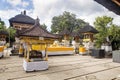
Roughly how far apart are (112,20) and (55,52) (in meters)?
12.7

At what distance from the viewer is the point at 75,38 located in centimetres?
2405

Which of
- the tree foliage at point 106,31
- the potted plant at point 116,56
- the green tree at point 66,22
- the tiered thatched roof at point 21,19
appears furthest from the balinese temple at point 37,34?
the green tree at point 66,22

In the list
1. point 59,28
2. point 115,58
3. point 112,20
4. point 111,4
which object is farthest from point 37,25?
point 59,28

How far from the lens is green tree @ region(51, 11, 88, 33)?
45.2 meters

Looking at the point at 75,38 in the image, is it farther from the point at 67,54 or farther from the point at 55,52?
the point at 55,52

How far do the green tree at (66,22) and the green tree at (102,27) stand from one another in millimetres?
20868

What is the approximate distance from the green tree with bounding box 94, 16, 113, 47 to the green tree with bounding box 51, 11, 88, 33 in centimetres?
2087

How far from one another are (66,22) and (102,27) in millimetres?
22793

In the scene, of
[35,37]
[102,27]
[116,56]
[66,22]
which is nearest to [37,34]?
[35,37]

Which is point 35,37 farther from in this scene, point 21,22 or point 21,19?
point 21,19

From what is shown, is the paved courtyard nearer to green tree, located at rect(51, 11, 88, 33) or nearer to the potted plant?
the potted plant

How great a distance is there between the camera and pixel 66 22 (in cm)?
4559

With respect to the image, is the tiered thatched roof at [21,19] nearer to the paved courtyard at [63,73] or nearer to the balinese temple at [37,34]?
the paved courtyard at [63,73]

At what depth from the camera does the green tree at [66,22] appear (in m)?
45.2
